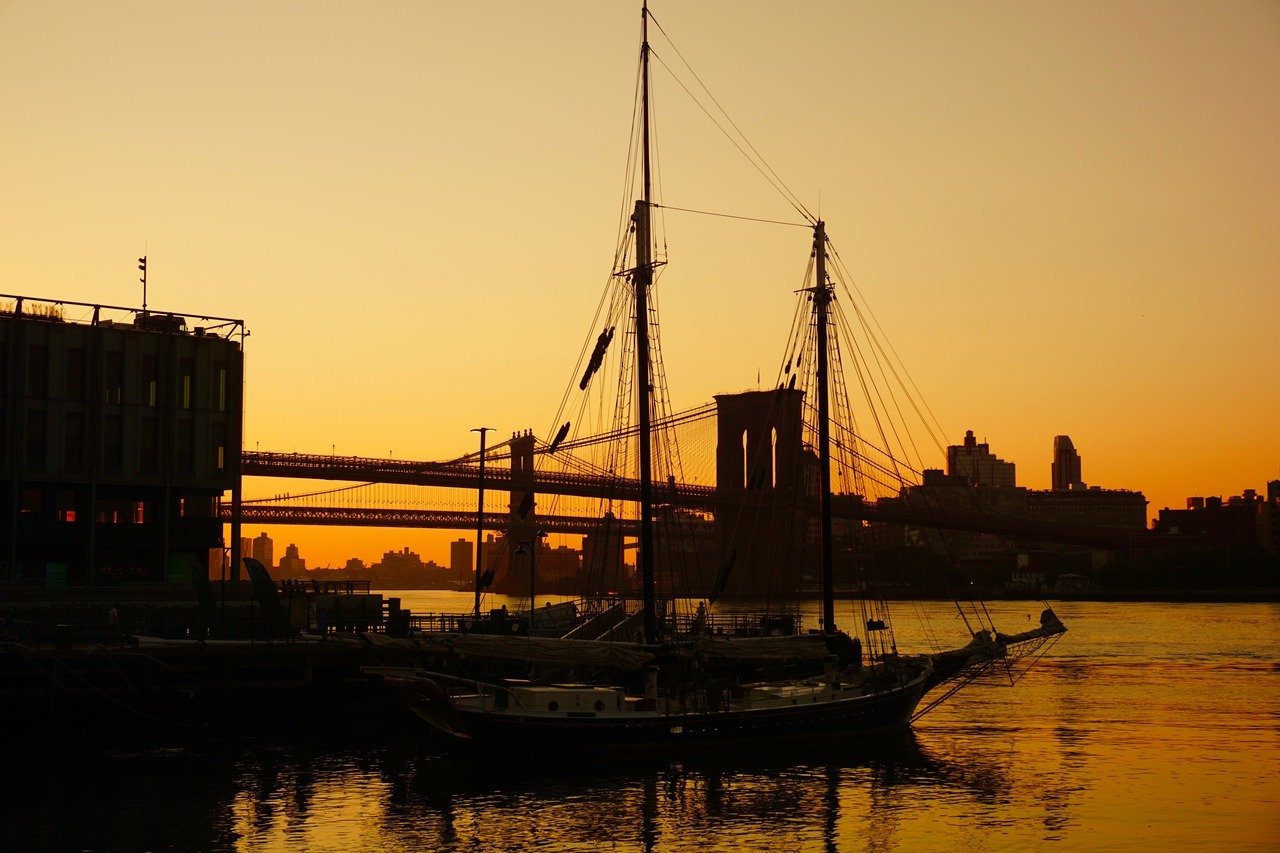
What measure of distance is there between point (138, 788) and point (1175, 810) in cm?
2458

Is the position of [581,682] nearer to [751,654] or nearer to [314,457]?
[751,654]

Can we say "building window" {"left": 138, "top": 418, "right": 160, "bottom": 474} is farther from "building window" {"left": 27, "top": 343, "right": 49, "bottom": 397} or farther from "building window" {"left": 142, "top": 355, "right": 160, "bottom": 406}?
"building window" {"left": 27, "top": 343, "right": 49, "bottom": 397}

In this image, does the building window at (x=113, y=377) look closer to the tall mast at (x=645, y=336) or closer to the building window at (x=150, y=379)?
the building window at (x=150, y=379)

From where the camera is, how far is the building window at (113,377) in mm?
62062

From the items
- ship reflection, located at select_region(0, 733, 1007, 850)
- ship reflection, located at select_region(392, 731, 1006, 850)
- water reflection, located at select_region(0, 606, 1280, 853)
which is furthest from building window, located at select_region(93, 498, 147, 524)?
ship reflection, located at select_region(392, 731, 1006, 850)

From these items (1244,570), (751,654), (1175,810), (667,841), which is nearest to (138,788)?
(667,841)

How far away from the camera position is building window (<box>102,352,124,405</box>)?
6206 cm

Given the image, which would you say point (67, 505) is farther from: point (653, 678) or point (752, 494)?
point (752, 494)

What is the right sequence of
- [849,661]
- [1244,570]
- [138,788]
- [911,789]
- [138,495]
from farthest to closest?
[1244,570], [138,495], [849,661], [911,789], [138,788]

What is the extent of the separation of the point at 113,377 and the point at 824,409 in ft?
101

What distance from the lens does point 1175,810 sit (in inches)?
1401

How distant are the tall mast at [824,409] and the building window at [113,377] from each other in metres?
30.1

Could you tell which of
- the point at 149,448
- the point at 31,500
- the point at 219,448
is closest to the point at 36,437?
the point at 31,500

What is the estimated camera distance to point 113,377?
62.5m
